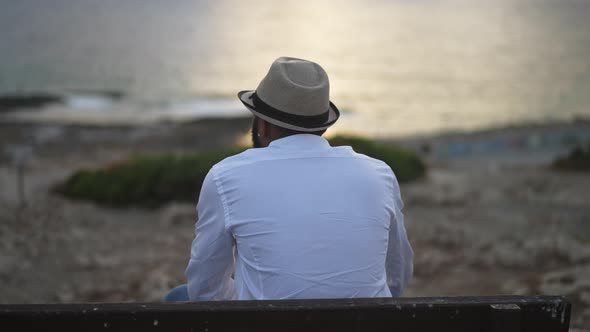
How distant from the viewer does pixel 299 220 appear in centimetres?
223

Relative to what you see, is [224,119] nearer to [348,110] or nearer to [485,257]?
[348,110]

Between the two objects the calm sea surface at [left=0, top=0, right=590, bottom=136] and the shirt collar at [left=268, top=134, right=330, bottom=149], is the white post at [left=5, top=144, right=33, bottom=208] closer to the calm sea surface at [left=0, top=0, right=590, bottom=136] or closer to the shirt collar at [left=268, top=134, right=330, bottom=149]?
the shirt collar at [left=268, top=134, right=330, bottom=149]

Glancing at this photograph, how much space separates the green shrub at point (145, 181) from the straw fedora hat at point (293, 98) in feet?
25.3

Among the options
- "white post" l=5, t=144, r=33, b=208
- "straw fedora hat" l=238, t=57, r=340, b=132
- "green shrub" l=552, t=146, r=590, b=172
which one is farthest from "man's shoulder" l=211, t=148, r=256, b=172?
"green shrub" l=552, t=146, r=590, b=172

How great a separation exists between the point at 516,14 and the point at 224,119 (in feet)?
272

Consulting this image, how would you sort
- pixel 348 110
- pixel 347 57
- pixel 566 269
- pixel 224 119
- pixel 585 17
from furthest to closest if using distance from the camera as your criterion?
pixel 585 17
pixel 347 57
pixel 348 110
pixel 224 119
pixel 566 269

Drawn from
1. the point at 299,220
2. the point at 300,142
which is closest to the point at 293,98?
the point at 300,142

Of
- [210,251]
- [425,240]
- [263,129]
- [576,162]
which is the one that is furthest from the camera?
[576,162]

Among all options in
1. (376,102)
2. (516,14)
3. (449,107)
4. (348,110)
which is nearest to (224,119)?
(348,110)

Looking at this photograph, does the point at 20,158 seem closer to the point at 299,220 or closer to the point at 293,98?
the point at 293,98

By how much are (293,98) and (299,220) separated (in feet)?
1.87

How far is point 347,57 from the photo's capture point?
4738 centimetres

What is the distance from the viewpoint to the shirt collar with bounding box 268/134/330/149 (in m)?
2.44

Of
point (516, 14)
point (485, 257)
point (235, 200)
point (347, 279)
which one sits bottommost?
point (516, 14)
